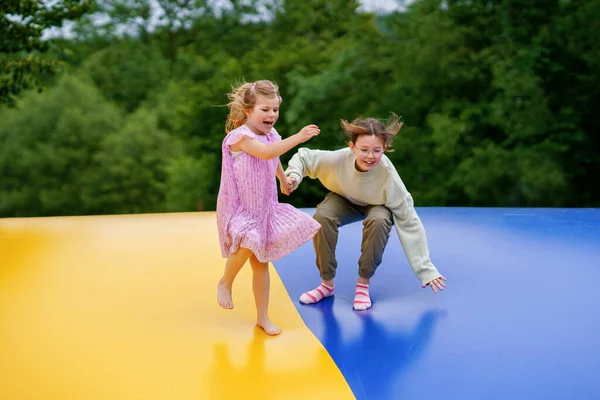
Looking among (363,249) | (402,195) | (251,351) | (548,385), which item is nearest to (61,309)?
(251,351)

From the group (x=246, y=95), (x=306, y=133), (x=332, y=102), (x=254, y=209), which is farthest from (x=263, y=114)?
(x=332, y=102)

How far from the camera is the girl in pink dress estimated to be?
2244mm

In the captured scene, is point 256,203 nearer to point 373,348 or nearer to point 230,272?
point 230,272

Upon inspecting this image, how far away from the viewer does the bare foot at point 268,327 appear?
7.40 feet

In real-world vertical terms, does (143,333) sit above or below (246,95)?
below

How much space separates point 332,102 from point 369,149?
587 cm

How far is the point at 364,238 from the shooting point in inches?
105

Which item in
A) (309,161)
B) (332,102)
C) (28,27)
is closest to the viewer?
(309,161)

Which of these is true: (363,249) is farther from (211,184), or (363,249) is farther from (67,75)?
(67,75)

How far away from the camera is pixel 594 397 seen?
1.78m

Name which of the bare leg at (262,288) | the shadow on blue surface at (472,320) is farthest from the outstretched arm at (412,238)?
the bare leg at (262,288)

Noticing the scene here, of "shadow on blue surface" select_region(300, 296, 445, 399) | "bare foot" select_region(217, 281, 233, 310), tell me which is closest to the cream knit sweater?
"shadow on blue surface" select_region(300, 296, 445, 399)

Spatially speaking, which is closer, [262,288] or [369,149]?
[262,288]

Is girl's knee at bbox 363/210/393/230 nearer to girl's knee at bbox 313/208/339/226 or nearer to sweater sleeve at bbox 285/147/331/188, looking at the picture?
girl's knee at bbox 313/208/339/226
